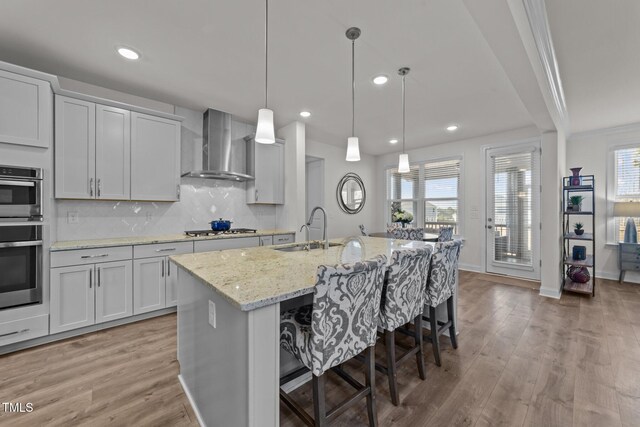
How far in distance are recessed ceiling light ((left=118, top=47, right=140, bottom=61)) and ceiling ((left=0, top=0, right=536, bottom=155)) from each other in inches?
2.4

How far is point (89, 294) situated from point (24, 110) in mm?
1739

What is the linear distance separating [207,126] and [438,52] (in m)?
2.93

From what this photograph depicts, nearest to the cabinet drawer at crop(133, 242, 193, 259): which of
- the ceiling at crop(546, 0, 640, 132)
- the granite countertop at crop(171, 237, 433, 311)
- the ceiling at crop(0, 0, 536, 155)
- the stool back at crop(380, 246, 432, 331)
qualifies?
the granite countertop at crop(171, 237, 433, 311)

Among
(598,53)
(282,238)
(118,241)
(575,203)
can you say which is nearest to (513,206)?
(575,203)

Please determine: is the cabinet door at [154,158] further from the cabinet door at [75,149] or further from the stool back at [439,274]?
the stool back at [439,274]

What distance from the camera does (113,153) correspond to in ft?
9.77

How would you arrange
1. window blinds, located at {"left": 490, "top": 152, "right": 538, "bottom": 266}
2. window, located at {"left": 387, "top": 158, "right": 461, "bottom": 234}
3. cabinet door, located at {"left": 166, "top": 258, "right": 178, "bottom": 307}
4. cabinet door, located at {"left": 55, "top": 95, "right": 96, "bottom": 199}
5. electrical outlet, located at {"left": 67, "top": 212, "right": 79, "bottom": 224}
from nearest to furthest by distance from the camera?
cabinet door, located at {"left": 55, "top": 95, "right": 96, "bottom": 199}
electrical outlet, located at {"left": 67, "top": 212, "right": 79, "bottom": 224}
cabinet door, located at {"left": 166, "top": 258, "right": 178, "bottom": 307}
window blinds, located at {"left": 490, "top": 152, "right": 538, "bottom": 266}
window, located at {"left": 387, "top": 158, "right": 461, "bottom": 234}

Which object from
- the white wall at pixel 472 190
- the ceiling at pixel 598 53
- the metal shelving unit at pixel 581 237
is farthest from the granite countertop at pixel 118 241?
the metal shelving unit at pixel 581 237

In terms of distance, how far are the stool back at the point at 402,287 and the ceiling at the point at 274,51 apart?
155cm

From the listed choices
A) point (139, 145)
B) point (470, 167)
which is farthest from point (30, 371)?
point (470, 167)

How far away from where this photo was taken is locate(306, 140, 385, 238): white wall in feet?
→ 18.2

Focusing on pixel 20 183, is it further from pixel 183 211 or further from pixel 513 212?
pixel 513 212

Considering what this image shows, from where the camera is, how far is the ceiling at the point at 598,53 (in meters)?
1.92

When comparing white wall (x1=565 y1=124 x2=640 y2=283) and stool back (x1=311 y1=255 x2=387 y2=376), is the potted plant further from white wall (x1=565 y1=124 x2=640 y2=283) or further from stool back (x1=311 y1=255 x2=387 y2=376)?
stool back (x1=311 y1=255 x2=387 y2=376)
